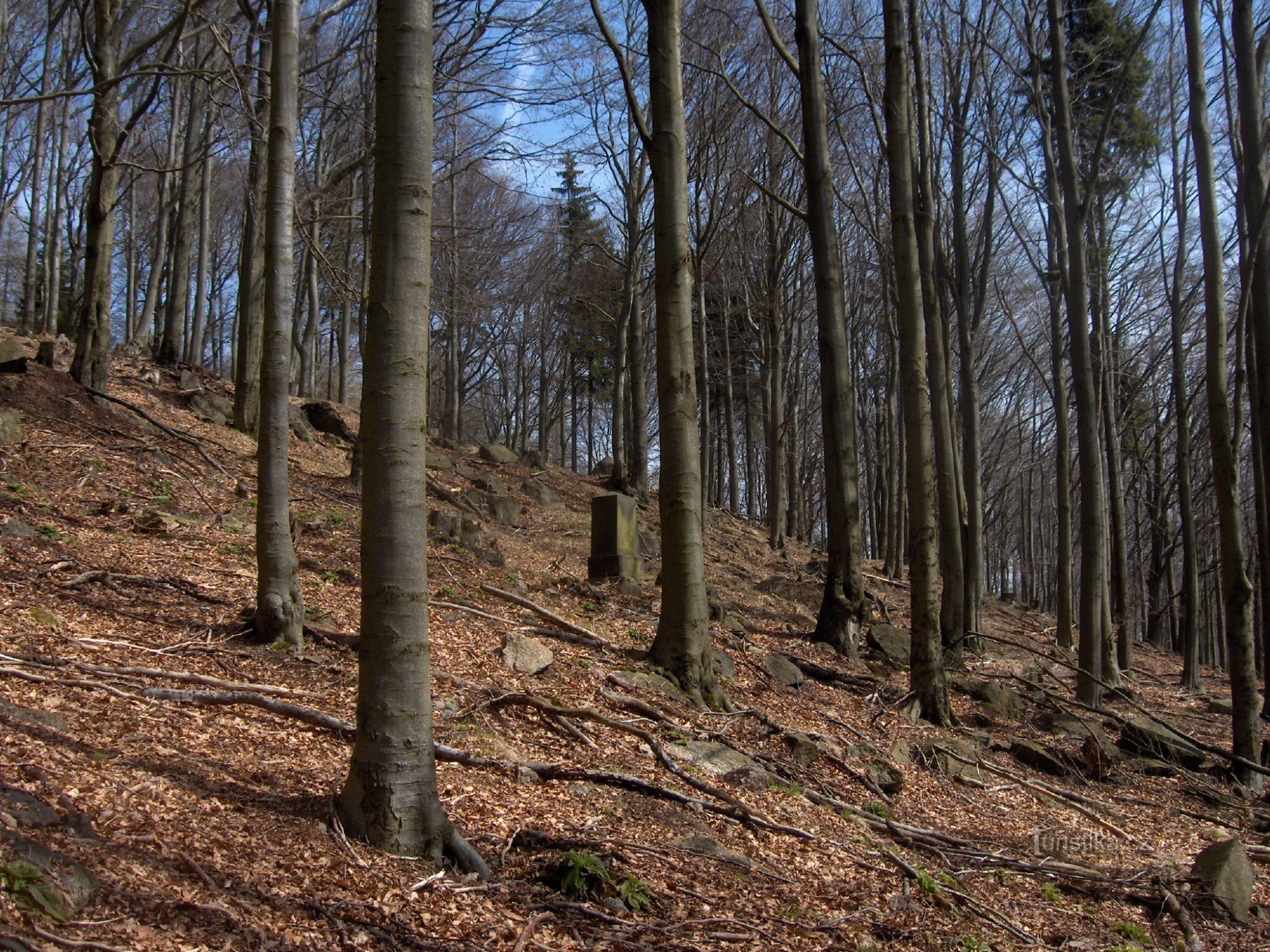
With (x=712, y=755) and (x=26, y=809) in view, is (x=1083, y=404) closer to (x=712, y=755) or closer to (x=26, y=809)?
(x=712, y=755)

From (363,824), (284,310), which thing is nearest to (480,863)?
(363,824)

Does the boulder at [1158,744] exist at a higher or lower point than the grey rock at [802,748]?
lower

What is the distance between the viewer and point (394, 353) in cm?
351

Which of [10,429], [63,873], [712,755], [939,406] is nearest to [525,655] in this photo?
[712,755]

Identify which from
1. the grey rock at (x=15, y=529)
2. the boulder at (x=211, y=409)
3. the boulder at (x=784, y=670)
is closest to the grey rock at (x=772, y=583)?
the boulder at (x=784, y=670)

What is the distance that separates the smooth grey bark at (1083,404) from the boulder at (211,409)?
11.4 meters

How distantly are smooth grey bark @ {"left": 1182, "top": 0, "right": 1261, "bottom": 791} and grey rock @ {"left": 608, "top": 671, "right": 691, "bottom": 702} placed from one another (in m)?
4.78

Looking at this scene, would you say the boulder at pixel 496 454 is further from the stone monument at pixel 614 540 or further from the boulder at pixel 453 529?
the stone monument at pixel 614 540

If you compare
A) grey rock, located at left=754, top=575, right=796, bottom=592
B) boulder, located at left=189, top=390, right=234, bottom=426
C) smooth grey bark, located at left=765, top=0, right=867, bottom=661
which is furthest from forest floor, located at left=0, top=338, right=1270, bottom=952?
grey rock, located at left=754, top=575, right=796, bottom=592

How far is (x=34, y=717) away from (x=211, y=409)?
10.3 meters

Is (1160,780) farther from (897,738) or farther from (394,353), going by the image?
(394,353)

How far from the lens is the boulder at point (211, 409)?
43.2 ft

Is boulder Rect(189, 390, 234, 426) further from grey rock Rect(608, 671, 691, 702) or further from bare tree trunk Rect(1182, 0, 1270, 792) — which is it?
bare tree trunk Rect(1182, 0, 1270, 792)

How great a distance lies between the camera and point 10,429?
8625 millimetres
